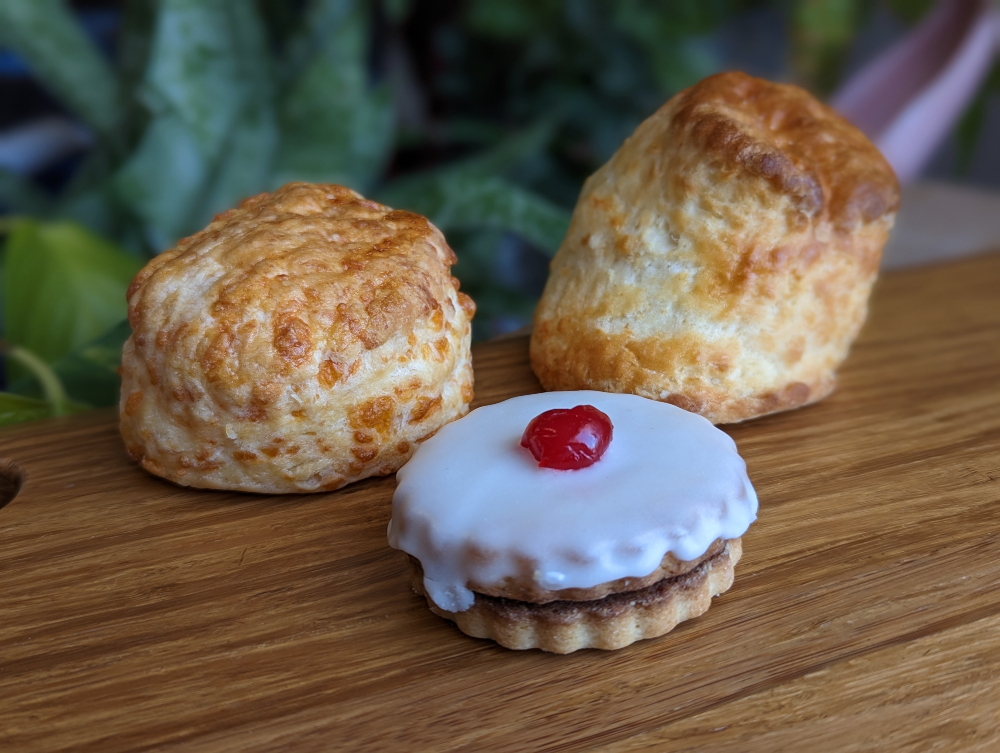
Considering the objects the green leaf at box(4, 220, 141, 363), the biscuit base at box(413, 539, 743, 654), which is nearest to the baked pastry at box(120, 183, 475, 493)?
the biscuit base at box(413, 539, 743, 654)

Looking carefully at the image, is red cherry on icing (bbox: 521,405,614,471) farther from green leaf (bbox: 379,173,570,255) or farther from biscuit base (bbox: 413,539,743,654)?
green leaf (bbox: 379,173,570,255)

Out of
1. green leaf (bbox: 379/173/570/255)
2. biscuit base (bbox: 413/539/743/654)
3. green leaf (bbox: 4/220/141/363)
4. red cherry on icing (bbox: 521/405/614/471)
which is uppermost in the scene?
red cherry on icing (bbox: 521/405/614/471)

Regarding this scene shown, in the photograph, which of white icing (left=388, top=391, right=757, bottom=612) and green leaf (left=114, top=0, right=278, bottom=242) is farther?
green leaf (left=114, top=0, right=278, bottom=242)

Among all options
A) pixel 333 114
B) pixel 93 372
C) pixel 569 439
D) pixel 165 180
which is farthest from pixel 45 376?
pixel 333 114

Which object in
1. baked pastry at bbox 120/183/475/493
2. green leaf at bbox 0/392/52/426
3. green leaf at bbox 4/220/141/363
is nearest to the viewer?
baked pastry at bbox 120/183/475/493

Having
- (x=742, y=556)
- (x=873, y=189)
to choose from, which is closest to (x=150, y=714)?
(x=742, y=556)

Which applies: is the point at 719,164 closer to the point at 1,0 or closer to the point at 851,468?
the point at 851,468
